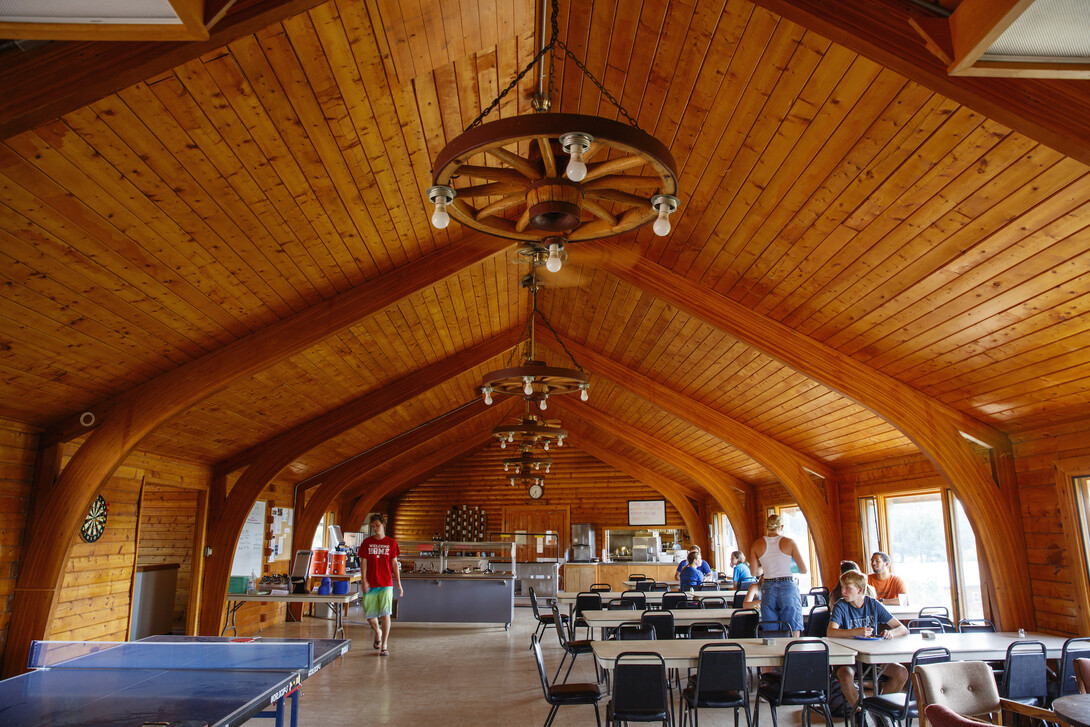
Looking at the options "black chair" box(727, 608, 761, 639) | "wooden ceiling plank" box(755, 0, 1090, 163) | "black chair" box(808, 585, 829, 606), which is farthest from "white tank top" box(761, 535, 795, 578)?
"wooden ceiling plank" box(755, 0, 1090, 163)

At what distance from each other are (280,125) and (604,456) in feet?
45.6

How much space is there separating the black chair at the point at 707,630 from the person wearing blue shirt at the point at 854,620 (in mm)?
1284

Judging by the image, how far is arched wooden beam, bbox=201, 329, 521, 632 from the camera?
9.55m

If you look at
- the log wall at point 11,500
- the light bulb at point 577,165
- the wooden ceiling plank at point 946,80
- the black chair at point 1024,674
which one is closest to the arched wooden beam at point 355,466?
the log wall at point 11,500

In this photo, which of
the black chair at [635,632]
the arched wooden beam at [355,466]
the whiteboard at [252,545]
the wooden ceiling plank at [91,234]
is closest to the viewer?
the wooden ceiling plank at [91,234]

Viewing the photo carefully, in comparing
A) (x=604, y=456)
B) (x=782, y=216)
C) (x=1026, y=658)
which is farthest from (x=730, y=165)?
(x=604, y=456)

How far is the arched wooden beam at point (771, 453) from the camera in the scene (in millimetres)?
9688

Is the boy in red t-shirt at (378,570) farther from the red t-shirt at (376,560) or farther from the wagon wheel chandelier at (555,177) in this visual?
the wagon wheel chandelier at (555,177)

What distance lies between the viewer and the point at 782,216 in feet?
16.9

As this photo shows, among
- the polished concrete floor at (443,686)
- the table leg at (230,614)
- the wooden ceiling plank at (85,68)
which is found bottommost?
the polished concrete floor at (443,686)

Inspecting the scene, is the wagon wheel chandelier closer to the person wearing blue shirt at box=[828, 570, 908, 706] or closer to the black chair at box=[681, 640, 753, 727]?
the black chair at box=[681, 640, 753, 727]

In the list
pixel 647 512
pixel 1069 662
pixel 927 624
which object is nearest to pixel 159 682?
pixel 1069 662

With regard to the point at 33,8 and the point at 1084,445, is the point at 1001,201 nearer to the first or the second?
the point at 1084,445

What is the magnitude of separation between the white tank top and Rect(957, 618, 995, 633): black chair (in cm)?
148
